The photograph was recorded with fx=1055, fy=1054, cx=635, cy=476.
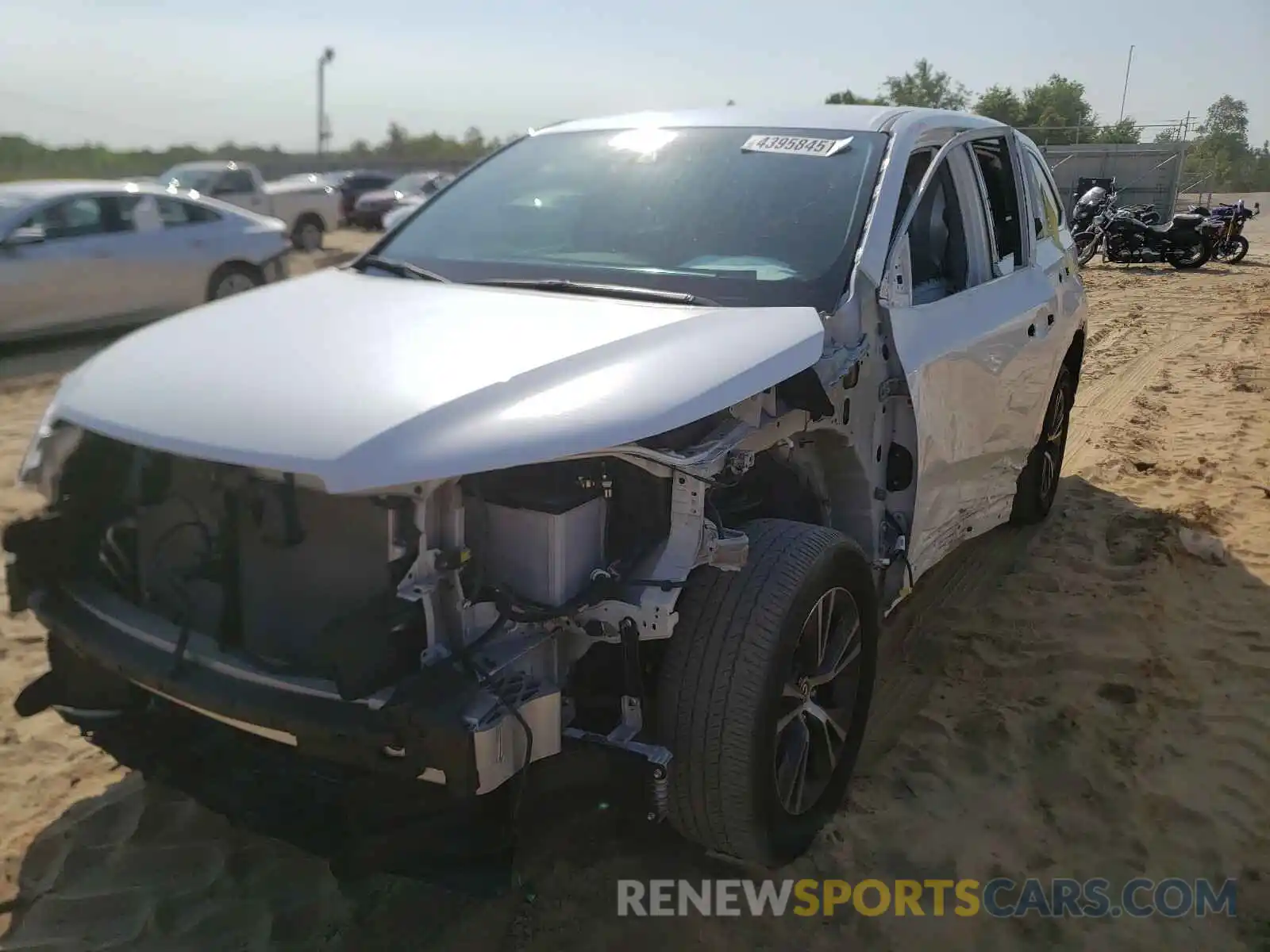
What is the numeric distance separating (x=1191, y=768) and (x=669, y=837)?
179 centimetres

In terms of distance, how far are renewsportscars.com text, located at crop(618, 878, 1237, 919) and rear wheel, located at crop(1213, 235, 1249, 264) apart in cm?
2145

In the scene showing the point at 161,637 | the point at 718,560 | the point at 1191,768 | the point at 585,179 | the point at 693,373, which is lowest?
the point at 1191,768

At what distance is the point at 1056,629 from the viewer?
14.4 ft

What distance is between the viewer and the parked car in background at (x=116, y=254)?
9.09 metres

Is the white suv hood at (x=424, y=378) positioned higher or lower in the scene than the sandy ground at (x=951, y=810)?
higher

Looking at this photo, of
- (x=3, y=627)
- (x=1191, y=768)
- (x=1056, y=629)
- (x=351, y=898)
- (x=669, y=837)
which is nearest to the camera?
(x=351, y=898)

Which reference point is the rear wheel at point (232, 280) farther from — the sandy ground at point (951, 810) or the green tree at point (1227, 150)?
the green tree at point (1227, 150)

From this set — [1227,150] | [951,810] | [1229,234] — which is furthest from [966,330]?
[1227,150]

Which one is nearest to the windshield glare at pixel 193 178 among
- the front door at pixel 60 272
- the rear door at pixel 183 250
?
the rear door at pixel 183 250

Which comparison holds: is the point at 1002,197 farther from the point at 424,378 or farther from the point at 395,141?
the point at 395,141

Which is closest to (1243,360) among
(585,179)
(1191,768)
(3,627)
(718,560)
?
(1191,768)

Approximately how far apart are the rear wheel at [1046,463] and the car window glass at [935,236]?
143 cm

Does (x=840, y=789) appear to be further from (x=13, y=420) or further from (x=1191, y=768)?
(x=13, y=420)

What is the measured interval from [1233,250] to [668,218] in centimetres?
2175
